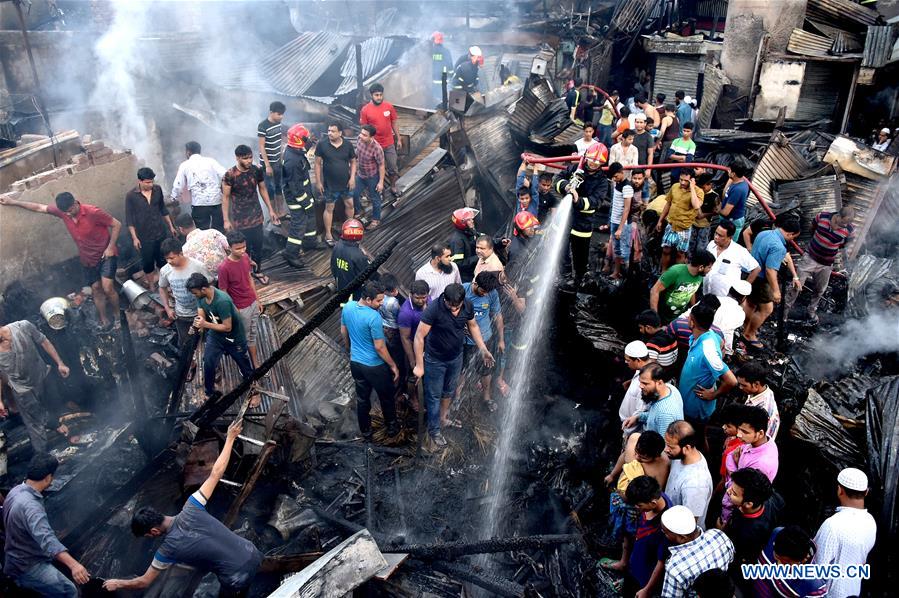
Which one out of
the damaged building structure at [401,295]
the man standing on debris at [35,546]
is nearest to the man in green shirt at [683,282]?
the damaged building structure at [401,295]

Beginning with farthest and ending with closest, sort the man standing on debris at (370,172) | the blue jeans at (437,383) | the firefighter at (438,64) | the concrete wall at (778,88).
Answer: the firefighter at (438,64), the concrete wall at (778,88), the man standing on debris at (370,172), the blue jeans at (437,383)

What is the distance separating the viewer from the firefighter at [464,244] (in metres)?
7.27

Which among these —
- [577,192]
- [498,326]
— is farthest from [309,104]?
[498,326]

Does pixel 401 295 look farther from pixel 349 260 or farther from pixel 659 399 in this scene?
pixel 659 399

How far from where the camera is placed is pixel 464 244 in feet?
24.1

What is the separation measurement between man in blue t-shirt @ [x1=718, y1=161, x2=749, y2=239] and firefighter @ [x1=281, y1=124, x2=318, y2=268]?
17.9 ft

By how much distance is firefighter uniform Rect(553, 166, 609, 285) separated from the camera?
321 inches

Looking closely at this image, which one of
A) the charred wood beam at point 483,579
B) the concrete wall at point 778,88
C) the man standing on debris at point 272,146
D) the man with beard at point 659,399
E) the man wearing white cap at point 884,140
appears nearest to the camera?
the man with beard at point 659,399

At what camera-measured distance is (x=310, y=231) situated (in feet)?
29.8

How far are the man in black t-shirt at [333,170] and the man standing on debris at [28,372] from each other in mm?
Result: 3816

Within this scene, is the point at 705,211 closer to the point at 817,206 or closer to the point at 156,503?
the point at 817,206

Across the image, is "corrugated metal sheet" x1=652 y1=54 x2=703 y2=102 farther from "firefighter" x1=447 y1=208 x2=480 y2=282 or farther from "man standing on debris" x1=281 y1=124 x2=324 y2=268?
"man standing on debris" x1=281 y1=124 x2=324 y2=268

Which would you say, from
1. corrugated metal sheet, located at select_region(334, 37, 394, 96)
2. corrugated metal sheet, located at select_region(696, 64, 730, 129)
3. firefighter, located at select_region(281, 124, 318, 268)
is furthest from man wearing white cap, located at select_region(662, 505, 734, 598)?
corrugated metal sheet, located at select_region(334, 37, 394, 96)

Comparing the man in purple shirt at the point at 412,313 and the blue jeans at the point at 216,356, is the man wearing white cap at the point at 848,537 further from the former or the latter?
the blue jeans at the point at 216,356
